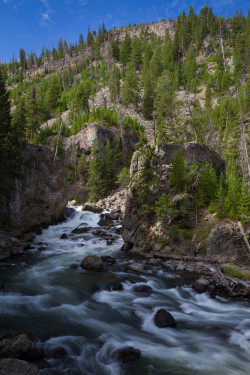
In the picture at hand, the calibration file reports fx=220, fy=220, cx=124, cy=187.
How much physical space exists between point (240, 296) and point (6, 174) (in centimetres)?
2243

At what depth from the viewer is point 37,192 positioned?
29656 millimetres

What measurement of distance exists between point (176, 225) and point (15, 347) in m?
14.1

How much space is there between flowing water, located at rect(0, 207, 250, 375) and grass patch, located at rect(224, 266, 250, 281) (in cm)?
246

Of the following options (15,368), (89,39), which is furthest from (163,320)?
(89,39)

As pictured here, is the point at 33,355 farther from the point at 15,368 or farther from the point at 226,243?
the point at 226,243

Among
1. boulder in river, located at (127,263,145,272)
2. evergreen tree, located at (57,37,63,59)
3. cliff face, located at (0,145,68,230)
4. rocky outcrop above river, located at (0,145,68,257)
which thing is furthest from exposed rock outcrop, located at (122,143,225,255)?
evergreen tree, located at (57,37,63,59)

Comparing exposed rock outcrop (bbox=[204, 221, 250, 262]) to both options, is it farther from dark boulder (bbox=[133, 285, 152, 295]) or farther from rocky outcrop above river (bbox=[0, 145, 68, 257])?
rocky outcrop above river (bbox=[0, 145, 68, 257])

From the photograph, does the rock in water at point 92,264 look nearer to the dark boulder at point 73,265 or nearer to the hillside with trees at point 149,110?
the dark boulder at point 73,265

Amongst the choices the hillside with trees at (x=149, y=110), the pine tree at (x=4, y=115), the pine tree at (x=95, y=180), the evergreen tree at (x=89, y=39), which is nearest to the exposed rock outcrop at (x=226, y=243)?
the hillside with trees at (x=149, y=110)

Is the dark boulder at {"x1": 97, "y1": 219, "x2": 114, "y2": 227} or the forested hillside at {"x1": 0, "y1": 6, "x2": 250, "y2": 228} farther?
the dark boulder at {"x1": 97, "y1": 219, "x2": 114, "y2": 227}

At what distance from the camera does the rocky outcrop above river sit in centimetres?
2580

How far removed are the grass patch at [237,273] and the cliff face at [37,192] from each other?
2192cm

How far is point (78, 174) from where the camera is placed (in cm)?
5559

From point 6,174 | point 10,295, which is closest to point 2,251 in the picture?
point 10,295
